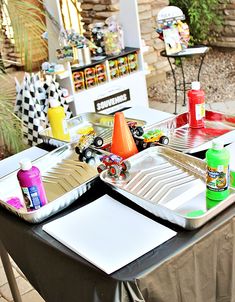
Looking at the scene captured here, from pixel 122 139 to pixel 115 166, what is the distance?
0.53ft

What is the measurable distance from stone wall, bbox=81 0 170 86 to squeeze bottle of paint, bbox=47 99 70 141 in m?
2.68

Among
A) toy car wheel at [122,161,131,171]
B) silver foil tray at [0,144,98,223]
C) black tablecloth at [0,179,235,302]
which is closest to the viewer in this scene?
black tablecloth at [0,179,235,302]

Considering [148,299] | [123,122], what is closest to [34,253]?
[148,299]

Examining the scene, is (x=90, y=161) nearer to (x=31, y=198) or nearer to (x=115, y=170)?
(x=115, y=170)

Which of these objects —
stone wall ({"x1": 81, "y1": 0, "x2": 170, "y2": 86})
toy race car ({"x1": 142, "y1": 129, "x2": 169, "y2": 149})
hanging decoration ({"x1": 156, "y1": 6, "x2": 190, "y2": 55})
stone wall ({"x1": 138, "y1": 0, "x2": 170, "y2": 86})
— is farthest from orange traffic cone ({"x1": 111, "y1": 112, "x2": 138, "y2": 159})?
stone wall ({"x1": 138, "y1": 0, "x2": 170, "y2": 86})

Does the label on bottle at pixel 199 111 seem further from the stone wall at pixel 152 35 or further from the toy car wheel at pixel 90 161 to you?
the stone wall at pixel 152 35

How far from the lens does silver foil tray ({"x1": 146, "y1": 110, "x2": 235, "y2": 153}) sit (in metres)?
1.62

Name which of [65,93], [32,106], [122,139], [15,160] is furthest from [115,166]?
[65,93]

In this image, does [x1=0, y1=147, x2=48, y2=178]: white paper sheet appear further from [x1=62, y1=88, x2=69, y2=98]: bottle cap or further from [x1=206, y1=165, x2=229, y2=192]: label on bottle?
[x1=62, y1=88, x2=69, y2=98]: bottle cap

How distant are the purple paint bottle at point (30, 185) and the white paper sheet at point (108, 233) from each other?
78mm

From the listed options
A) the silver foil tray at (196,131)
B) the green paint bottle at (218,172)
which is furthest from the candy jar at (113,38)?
the green paint bottle at (218,172)

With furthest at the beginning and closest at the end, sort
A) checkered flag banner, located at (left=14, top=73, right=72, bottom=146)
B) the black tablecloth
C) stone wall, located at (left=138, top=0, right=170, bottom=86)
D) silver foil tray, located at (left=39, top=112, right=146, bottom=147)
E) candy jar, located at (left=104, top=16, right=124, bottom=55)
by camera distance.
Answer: stone wall, located at (left=138, top=0, right=170, bottom=86) → candy jar, located at (left=104, top=16, right=124, bottom=55) → checkered flag banner, located at (left=14, top=73, right=72, bottom=146) → silver foil tray, located at (left=39, top=112, right=146, bottom=147) → the black tablecloth

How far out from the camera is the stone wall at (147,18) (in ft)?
14.1

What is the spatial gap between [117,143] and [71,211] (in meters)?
0.32
